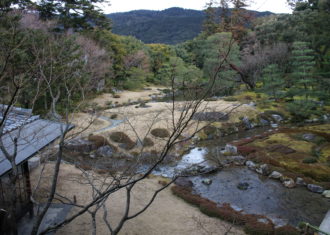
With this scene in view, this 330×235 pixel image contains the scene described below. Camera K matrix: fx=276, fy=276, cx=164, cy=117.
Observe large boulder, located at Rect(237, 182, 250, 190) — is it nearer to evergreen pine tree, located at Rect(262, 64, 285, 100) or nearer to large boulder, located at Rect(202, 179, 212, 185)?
large boulder, located at Rect(202, 179, 212, 185)

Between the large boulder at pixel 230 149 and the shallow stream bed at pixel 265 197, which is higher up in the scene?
the large boulder at pixel 230 149

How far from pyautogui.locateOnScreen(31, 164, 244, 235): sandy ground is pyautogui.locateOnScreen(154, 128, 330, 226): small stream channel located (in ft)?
4.81

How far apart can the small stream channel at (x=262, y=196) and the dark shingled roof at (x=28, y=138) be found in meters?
4.66

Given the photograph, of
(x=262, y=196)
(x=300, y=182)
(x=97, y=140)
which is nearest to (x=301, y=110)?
(x=300, y=182)

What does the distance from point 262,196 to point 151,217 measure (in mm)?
4660

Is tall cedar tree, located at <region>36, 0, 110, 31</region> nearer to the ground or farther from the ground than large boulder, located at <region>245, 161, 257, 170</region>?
farther from the ground

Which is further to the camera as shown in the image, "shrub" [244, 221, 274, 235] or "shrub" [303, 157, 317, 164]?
"shrub" [303, 157, 317, 164]

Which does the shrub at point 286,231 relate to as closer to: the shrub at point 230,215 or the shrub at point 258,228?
the shrub at point 230,215

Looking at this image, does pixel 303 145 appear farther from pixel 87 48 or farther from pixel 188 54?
pixel 188 54

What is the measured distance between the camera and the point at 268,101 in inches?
1006

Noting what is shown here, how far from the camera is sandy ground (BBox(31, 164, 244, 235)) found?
858cm

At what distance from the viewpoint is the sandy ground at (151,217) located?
8578 millimetres

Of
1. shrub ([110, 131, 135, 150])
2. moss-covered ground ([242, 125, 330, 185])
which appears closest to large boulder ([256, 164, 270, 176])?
moss-covered ground ([242, 125, 330, 185])

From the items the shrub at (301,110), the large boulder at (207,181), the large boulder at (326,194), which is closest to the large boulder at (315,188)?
the large boulder at (326,194)
